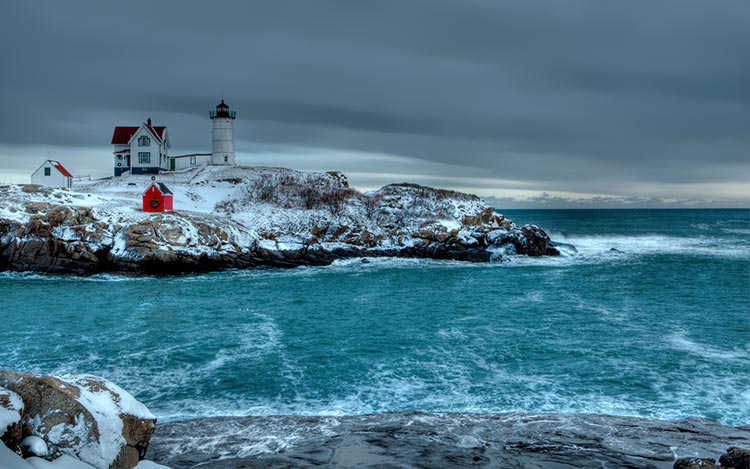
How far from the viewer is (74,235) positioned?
47688 millimetres

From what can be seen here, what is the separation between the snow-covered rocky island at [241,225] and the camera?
46.9m

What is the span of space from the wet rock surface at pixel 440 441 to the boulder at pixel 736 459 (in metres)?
1.16

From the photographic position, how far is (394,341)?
25.5m

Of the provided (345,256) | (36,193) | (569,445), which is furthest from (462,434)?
(36,193)

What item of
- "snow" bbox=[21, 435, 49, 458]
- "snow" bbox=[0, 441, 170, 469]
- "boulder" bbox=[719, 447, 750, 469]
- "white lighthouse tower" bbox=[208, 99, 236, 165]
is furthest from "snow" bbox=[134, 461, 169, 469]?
"white lighthouse tower" bbox=[208, 99, 236, 165]

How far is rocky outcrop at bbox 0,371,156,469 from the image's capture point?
354 inches

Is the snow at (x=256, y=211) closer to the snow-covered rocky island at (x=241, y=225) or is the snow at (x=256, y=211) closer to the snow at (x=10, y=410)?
the snow-covered rocky island at (x=241, y=225)

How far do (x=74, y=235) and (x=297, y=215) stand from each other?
78.7 ft

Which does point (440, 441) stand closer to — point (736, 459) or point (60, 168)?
point (736, 459)

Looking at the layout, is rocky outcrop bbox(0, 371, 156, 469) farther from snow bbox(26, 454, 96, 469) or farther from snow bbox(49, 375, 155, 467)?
snow bbox(26, 454, 96, 469)

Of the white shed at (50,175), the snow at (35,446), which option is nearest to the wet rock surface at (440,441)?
the snow at (35,446)

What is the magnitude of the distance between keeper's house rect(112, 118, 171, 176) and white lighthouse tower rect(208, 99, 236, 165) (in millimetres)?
8723

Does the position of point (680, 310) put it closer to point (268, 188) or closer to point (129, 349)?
point (129, 349)

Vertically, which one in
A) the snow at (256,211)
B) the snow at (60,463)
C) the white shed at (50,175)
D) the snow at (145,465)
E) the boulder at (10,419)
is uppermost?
the white shed at (50,175)
